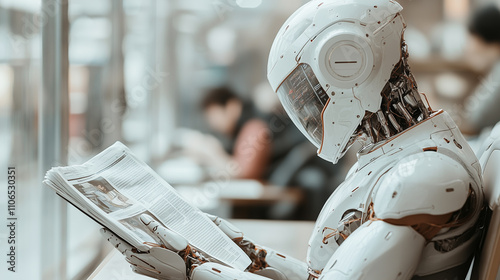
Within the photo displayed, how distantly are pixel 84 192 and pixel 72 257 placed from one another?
0.88 m

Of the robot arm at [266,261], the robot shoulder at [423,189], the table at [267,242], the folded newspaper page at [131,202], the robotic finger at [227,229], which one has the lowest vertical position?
the table at [267,242]

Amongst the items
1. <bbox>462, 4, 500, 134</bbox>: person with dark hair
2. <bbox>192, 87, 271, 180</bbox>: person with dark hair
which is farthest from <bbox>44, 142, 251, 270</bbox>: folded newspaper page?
<bbox>462, 4, 500, 134</bbox>: person with dark hair

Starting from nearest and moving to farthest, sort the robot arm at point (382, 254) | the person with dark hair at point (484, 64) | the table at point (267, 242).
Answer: the robot arm at point (382, 254) → the table at point (267, 242) → the person with dark hair at point (484, 64)

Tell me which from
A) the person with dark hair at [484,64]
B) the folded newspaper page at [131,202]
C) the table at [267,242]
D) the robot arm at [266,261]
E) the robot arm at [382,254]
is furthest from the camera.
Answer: the person with dark hair at [484,64]

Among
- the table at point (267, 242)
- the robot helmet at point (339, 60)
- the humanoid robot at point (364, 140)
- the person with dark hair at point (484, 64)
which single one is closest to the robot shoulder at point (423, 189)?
the humanoid robot at point (364, 140)

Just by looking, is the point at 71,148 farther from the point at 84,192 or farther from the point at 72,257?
the point at 84,192

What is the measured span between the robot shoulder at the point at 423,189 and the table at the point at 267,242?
2.32 feet

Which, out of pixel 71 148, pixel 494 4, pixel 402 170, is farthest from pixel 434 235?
pixel 494 4

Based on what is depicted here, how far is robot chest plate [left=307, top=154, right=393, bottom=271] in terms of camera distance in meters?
1.00

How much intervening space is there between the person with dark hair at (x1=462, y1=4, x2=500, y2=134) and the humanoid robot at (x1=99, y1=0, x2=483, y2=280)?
2532 millimetres

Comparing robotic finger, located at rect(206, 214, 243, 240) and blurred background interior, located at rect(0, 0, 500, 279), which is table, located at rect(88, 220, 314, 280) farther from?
blurred background interior, located at rect(0, 0, 500, 279)

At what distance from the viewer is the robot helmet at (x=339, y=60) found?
1001 mm

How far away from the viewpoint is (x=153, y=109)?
3.40 meters

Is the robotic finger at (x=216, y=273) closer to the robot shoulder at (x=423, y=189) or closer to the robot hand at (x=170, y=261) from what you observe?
the robot hand at (x=170, y=261)
